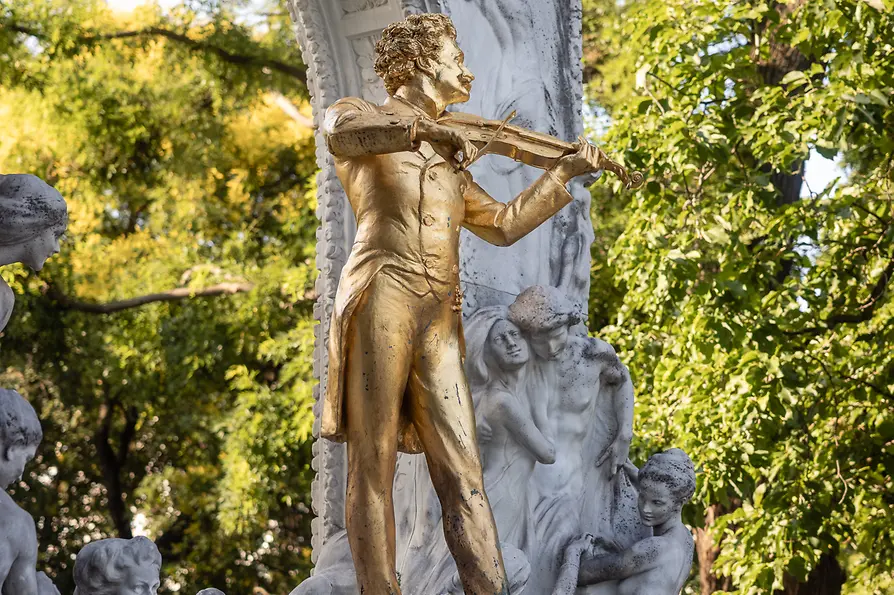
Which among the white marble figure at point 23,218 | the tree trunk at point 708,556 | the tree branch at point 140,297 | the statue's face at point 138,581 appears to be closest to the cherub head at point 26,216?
the white marble figure at point 23,218

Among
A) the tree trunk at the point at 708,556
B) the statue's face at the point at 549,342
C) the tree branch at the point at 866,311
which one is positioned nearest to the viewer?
the statue's face at the point at 549,342

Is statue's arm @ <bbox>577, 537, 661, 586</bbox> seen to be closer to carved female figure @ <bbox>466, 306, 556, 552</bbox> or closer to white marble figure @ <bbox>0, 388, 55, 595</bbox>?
carved female figure @ <bbox>466, 306, 556, 552</bbox>

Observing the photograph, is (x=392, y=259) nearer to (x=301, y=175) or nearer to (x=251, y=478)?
(x=251, y=478)

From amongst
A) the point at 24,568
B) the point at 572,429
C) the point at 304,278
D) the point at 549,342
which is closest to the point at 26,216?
the point at 24,568

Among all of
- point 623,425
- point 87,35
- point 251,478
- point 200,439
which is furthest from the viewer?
point 200,439

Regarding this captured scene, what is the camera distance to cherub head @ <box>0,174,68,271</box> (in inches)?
124

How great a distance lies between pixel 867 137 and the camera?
7516mm

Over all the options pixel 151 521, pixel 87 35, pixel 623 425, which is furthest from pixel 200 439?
pixel 623 425

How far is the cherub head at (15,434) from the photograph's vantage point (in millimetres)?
2859

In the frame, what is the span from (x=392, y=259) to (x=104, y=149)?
34.8 ft

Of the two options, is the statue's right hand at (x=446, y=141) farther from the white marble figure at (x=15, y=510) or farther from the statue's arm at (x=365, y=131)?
the white marble figure at (x=15, y=510)

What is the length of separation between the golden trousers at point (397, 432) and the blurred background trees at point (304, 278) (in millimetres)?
3642

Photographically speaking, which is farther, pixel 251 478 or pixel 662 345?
pixel 251 478

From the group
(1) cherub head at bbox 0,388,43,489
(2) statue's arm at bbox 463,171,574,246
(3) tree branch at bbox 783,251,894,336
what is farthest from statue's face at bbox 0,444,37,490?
(3) tree branch at bbox 783,251,894,336
